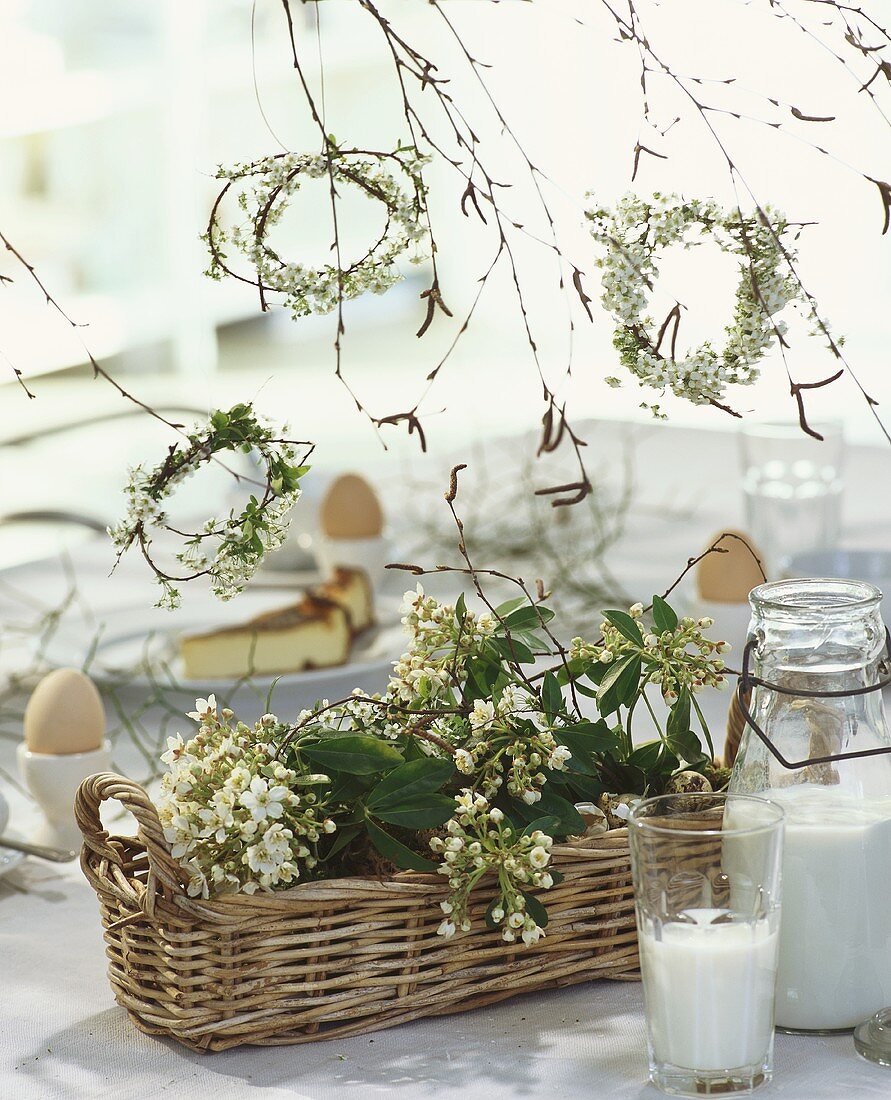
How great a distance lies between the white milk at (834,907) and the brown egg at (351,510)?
3.26 ft

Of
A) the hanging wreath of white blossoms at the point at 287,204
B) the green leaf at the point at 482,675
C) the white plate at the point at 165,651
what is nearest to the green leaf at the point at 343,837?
the green leaf at the point at 482,675

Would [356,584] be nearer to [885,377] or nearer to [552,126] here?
[885,377]

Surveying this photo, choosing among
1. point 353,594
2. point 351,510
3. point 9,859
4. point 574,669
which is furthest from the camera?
point 351,510

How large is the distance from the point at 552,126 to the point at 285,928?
5928 millimetres

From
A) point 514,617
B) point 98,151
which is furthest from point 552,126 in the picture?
point 514,617

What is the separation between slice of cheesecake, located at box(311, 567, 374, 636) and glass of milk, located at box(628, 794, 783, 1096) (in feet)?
2.43

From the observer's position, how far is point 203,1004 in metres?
0.64

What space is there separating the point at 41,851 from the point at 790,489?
0.84 meters

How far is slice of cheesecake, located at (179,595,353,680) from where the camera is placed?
1209 millimetres

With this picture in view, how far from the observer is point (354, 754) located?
667mm

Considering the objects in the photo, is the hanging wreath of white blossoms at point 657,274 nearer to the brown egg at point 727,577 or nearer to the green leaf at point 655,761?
the green leaf at point 655,761

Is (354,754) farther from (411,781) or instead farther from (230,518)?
(230,518)

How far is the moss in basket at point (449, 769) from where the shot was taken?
0.63 meters

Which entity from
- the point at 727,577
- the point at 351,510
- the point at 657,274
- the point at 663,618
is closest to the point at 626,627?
the point at 663,618
